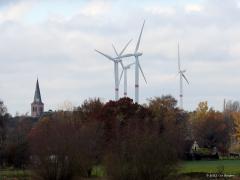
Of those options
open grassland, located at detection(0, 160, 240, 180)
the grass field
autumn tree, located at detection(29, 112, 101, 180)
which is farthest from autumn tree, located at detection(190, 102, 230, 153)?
autumn tree, located at detection(29, 112, 101, 180)

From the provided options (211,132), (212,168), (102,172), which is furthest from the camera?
(211,132)

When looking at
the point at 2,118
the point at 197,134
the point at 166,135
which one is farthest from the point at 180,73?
the point at 166,135

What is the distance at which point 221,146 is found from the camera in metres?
118

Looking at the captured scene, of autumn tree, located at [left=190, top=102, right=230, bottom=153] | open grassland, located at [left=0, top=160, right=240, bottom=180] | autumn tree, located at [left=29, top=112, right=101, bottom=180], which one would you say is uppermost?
autumn tree, located at [left=190, top=102, right=230, bottom=153]

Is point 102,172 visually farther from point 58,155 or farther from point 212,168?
point 212,168

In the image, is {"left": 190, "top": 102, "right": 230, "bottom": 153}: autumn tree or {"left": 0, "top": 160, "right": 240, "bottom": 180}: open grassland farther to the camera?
{"left": 190, "top": 102, "right": 230, "bottom": 153}: autumn tree

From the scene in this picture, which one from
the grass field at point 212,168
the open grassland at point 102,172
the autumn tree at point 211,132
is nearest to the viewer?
the open grassland at point 102,172

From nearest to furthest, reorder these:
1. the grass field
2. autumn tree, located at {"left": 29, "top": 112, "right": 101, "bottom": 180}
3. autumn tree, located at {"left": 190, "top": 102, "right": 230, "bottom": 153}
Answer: autumn tree, located at {"left": 29, "top": 112, "right": 101, "bottom": 180} → the grass field → autumn tree, located at {"left": 190, "top": 102, "right": 230, "bottom": 153}

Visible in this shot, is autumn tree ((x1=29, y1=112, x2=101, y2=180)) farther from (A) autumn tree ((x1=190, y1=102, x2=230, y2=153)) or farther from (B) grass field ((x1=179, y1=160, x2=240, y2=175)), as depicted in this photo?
(A) autumn tree ((x1=190, y1=102, x2=230, y2=153))

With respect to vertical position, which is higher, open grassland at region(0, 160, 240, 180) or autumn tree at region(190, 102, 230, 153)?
autumn tree at region(190, 102, 230, 153)

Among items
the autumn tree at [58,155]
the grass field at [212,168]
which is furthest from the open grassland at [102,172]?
the autumn tree at [58,155]

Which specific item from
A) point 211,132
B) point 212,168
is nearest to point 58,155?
point 212,168

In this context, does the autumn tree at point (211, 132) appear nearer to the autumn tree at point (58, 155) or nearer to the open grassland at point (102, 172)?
the open grassland at point (102, 172)

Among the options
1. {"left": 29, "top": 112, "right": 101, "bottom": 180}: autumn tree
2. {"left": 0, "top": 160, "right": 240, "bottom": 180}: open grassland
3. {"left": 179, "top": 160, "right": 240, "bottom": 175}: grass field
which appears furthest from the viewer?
{"left": 179, "top": 160, "right": 240, "bottom": 175}: grass field
